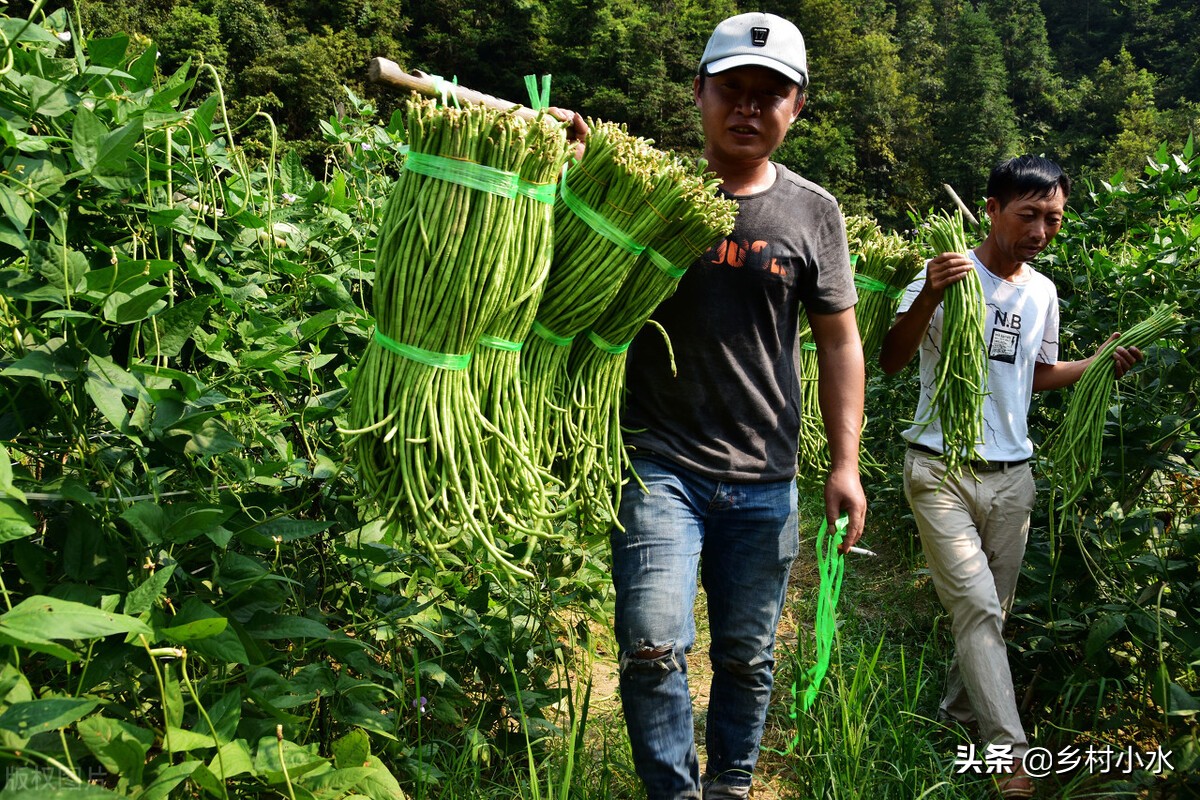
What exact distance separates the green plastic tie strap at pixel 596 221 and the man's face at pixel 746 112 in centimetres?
52

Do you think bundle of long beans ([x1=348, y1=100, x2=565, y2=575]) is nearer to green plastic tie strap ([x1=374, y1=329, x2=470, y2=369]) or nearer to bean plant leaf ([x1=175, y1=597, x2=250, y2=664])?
green plastic tie strap ([x1=374, y1=329, x2=470, y2=369])

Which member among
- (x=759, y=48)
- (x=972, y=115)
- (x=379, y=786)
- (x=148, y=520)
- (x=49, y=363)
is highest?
(x=972, y=115)

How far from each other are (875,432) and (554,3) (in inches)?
2446

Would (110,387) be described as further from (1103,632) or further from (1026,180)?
(1026,180)

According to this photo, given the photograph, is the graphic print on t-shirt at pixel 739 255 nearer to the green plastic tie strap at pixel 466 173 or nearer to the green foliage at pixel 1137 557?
the green plastic tie strap at pixel 466 173

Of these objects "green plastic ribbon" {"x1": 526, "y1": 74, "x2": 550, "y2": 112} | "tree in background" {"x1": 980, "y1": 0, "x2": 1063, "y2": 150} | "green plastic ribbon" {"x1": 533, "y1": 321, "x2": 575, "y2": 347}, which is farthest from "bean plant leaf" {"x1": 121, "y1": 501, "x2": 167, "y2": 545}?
"tree in background" {"x1": 980, "y1": 0, "x2": 1063, "y2": 150}

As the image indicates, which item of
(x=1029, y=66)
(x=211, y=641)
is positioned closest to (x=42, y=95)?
(x=211, y=641)

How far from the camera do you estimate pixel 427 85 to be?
1.67 metres

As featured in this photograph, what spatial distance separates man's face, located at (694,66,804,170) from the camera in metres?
2.15

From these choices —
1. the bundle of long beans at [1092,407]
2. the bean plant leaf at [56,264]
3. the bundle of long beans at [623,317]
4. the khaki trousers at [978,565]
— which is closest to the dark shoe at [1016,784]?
the khaki trousers at [978,565]

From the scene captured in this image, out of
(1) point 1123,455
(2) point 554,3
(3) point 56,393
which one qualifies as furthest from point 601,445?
(2) point 554,3

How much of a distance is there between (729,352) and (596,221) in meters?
0.57

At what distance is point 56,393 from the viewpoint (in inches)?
59.6

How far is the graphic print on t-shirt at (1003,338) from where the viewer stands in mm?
3037
